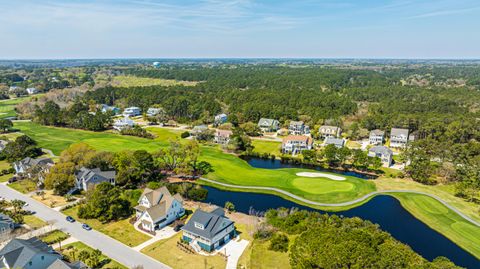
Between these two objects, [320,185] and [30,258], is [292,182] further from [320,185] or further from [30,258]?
[30,258]

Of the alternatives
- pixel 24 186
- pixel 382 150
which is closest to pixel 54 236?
pixel 24 186

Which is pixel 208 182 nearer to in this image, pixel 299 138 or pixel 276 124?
pixel 299 138

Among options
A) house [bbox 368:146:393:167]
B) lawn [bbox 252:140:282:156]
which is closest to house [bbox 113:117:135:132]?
lawn [bbox 252:140:282:156]

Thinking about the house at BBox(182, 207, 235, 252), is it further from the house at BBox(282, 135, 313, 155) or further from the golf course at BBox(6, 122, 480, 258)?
the house at BBox(282, 135, 313, 155)

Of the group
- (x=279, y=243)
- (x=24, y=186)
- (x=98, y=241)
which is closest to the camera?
(x=279, y=243)

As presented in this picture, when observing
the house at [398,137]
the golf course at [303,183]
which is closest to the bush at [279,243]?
the golf course at [303,183]

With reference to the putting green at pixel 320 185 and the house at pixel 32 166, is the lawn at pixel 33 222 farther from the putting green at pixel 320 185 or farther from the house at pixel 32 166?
the putting green at pixel 320 185
